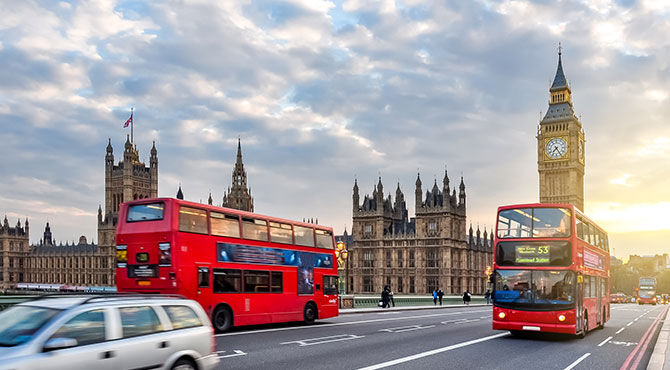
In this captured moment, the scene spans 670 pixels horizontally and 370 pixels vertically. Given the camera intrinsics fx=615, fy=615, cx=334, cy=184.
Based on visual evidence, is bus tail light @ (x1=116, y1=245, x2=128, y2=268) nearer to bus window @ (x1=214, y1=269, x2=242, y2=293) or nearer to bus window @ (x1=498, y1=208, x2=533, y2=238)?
bus window @ (x1=214, y1=269, x2=242, y2=293)

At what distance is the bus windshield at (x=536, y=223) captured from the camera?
1867 centimetres

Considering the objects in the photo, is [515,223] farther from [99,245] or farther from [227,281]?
[99,245]

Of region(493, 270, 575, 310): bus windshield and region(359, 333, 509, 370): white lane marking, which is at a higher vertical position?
region(493, 270, 575, 310): bus windshield

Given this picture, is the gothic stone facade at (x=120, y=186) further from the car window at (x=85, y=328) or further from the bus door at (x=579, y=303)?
the car window at (x=85, y=328)

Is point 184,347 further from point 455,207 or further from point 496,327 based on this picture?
point 455,207

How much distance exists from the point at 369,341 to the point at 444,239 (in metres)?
72.5

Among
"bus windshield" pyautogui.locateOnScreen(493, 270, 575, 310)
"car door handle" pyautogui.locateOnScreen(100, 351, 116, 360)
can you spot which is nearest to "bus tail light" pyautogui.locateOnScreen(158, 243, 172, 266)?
"bus windshield" pyautogui.locateOnScreen(493, 270, 575, 310)

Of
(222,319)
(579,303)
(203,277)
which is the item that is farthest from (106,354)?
(579,303)

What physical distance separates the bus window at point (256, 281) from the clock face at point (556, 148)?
353 feet

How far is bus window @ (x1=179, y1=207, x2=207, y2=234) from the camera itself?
19.0 metres

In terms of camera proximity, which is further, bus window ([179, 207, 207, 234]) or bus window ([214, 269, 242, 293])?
bus window ([214, 269, 242, 293])

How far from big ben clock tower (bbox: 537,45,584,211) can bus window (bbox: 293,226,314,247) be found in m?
101

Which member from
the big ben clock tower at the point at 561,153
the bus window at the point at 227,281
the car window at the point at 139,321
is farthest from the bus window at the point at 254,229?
the big ben clock tower at the point at 561,153

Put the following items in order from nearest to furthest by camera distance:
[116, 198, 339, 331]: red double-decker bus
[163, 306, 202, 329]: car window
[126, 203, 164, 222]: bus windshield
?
1. [163, 306, 202, 329]: car window
2. [116, 198, 339, 331]: red double-decker bus
3. [126, 203, 164, 222]: bus windshield
